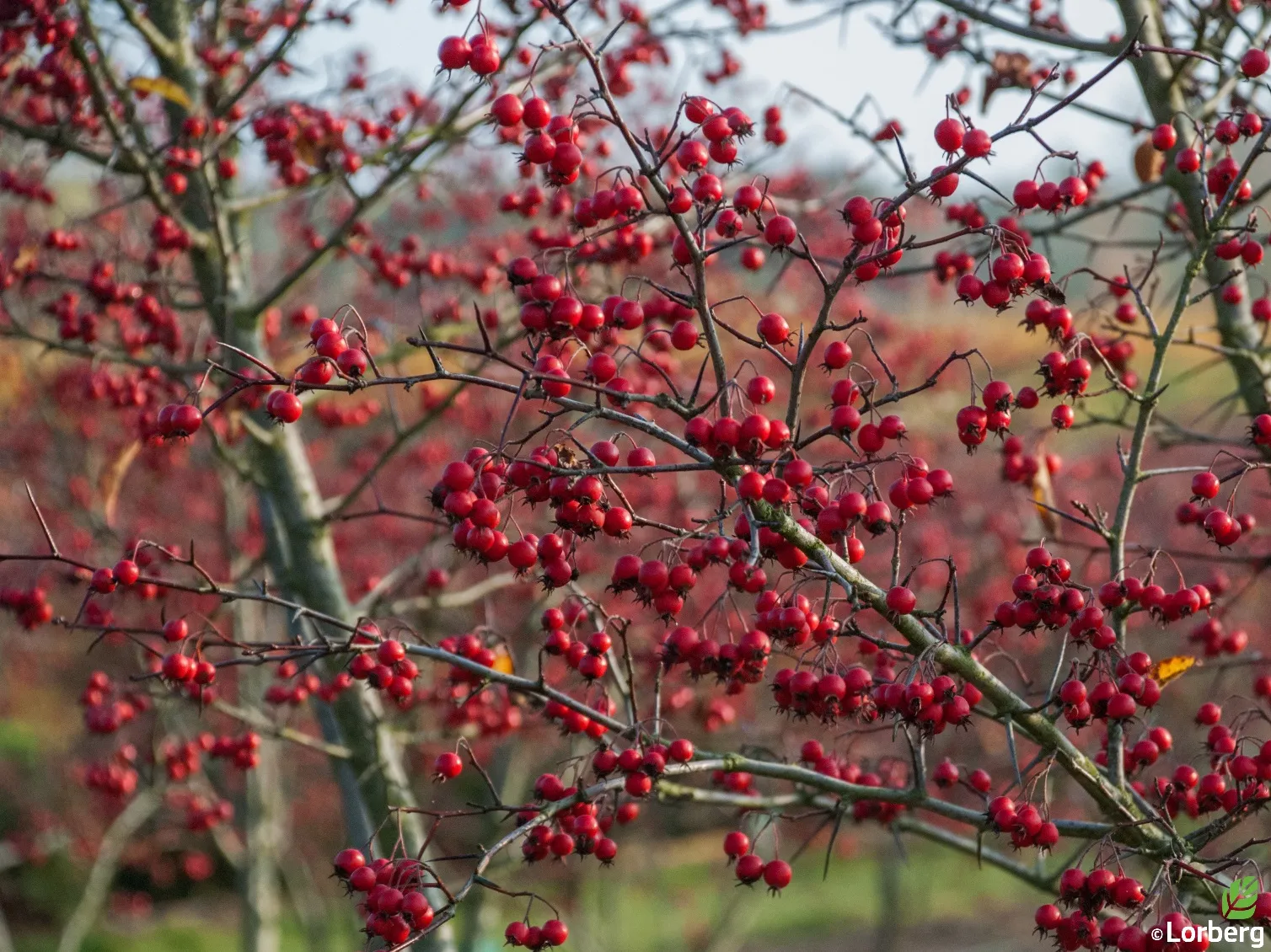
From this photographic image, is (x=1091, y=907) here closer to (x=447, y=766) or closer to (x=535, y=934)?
(x=535, y=934)

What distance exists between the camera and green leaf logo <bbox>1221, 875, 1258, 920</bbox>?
7.91 ft

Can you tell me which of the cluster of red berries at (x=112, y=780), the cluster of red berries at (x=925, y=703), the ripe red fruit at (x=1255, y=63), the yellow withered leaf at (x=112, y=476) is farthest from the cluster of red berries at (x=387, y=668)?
the cluster of red berries at (x=112, y=780)

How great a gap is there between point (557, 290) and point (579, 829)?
1199 mm

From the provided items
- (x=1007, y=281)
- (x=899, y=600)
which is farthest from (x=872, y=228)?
(x=899, y=600)

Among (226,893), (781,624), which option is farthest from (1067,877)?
(226,893)

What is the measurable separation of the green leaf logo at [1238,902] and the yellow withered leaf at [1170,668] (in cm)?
51

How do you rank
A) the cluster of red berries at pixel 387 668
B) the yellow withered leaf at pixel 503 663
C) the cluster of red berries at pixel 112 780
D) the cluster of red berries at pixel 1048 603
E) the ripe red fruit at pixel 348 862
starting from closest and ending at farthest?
1. the ripe red fruit at pixel 348 862
2. the cluster of red berries at pixel 1048 603
3. the cluster of red berries at pixel 387 668
4. the yellow withered leaf at pixel 503 663
5. the cluster of red berries at pixel 112 780

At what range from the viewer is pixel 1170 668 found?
9.29 feet

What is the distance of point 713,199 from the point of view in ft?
7.55

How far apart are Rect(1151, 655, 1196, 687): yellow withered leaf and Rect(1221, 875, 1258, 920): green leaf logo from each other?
1.67 ft

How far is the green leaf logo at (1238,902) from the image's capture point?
2.41m

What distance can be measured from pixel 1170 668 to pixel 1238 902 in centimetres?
60

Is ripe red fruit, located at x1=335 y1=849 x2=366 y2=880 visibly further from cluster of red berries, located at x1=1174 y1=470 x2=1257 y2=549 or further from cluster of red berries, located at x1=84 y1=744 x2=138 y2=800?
cluster of red berries, located at x1=84 y1=744 x2=138 y2=800

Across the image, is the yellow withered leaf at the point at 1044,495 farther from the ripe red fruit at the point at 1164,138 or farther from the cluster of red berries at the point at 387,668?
the cluster of red berries at the point at 387,668
